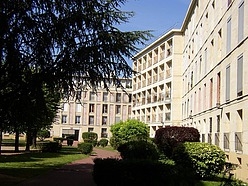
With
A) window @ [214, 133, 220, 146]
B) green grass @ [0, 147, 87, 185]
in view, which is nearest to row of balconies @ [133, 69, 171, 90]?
window @ [214, 133, 220, 146]

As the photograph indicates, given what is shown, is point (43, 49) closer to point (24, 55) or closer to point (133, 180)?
point (24, 55)

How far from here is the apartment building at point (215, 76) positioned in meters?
22.6

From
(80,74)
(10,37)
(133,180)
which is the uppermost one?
(10,37)

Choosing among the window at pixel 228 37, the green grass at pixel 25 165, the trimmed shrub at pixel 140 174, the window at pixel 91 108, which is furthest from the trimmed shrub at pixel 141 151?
the window at pixel 91 108

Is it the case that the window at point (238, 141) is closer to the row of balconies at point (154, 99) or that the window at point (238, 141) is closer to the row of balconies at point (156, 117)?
the row of balconies at point (154, 99)

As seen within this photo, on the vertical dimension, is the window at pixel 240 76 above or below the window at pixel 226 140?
above

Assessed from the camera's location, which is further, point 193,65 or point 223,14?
point 193,65

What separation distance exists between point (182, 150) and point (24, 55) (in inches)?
395

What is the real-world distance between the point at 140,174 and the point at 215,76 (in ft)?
64.1

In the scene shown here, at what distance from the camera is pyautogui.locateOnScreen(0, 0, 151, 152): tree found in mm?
10867

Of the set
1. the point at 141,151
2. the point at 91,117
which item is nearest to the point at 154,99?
the point at 91,117

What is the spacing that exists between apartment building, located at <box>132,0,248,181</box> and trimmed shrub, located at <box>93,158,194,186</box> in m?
3.08

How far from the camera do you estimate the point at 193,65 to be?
144ft

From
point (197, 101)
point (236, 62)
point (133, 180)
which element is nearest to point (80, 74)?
point (133, 180)
